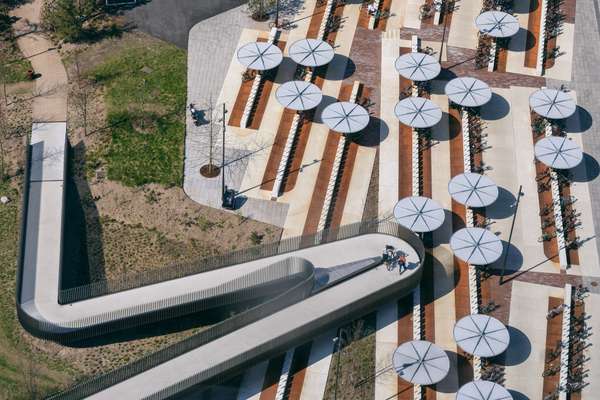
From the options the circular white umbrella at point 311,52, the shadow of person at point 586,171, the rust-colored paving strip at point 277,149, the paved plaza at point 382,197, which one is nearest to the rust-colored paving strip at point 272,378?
the paved plaza at point 382,197

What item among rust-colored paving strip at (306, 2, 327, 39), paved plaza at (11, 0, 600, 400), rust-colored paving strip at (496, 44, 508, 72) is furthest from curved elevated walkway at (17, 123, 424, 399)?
rust-colored paving strip at (306, 2, 327, 39)

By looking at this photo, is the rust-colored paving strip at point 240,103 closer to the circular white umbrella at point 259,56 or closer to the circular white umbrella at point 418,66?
the circular white umbrella at point 259,56

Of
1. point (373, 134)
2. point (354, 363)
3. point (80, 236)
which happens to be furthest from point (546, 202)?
point (80, 236)

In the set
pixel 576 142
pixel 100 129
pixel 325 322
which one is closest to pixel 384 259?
pixel 325 322

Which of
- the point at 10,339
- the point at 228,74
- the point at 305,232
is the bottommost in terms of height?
the point at 10,339

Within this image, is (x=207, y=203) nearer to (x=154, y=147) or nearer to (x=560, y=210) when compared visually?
(x=154, y=147)

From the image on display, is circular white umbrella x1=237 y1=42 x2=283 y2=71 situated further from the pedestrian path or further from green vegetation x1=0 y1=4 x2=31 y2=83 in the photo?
green vegetation x1=0 y1=4 x2=31 y2=83
